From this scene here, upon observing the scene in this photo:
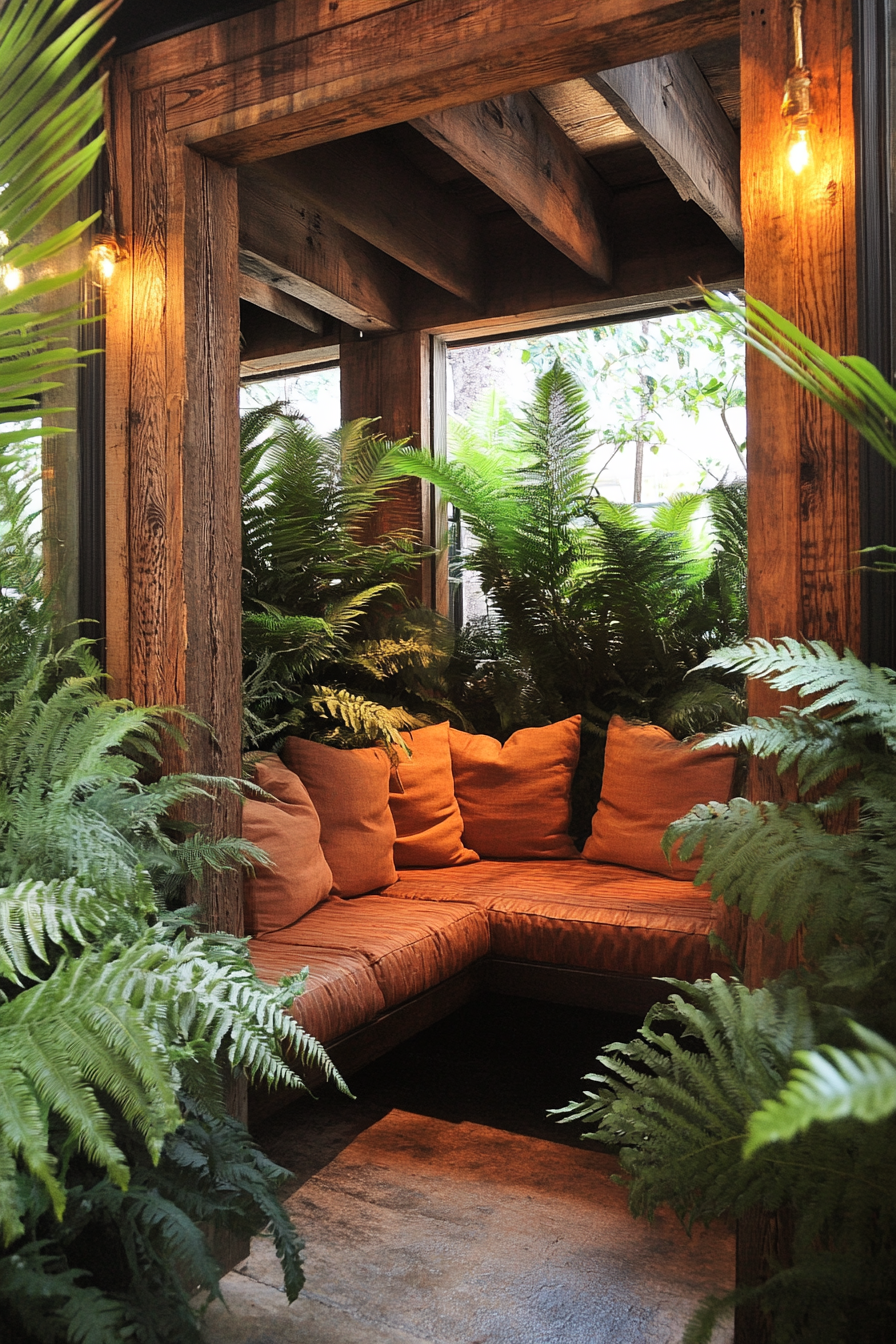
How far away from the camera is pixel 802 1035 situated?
1124mm

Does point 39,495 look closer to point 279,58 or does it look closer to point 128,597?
point 128,597

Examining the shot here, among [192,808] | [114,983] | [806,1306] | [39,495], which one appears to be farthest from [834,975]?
[39,495]

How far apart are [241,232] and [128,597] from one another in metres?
1.45

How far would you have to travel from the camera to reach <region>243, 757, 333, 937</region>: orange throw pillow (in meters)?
2.43

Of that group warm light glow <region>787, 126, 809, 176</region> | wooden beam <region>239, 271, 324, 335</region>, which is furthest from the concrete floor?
wooden beam <region>239, 271, 324, 335</region>

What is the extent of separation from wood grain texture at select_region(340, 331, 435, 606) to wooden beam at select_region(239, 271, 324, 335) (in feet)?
0.73

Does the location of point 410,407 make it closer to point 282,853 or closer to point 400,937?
point 282,853

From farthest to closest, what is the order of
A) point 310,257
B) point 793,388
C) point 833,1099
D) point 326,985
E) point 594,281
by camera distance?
1. point 594,281
2. point 310,257
3. point 326,985
4. point 793,388
5. point 833,1099

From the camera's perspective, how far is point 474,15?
167 cm

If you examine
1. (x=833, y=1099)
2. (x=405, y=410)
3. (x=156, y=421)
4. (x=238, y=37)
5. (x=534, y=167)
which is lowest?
(x=833, y=1099)

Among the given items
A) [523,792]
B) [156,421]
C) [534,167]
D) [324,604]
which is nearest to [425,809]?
[523,792]

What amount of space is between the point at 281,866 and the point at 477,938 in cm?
55

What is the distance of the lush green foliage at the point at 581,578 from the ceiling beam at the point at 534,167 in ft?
1.37

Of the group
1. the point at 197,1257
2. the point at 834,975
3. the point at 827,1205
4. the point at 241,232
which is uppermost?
the point at 241,232
